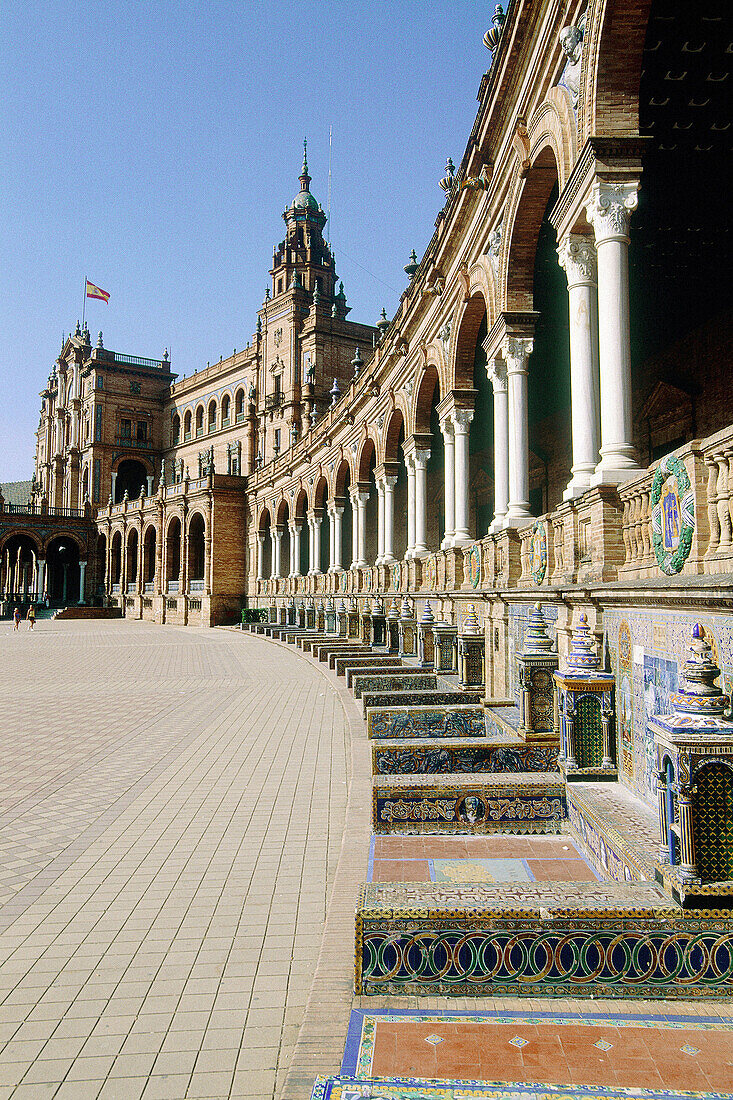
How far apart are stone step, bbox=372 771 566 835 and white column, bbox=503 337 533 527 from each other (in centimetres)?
624

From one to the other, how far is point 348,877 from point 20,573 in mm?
80440

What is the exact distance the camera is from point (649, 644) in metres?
5.15

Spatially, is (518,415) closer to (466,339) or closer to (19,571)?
(466,339)

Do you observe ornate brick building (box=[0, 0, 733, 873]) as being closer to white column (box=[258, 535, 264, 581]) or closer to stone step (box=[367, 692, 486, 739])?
stone step (box=[367, 692, 486, 739])

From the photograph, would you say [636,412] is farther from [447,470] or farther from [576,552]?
[576,552]

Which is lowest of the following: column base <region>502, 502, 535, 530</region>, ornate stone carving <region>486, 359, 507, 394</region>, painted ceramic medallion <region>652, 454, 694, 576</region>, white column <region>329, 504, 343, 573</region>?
painted ceramic medallion <region>652, 454, 694, 576</region>

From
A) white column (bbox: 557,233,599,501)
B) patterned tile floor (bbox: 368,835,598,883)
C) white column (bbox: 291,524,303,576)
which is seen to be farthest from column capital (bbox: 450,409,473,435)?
white column (bbox: 291,524,303,576)

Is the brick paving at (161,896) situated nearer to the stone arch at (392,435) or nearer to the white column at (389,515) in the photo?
the white column at (389,515)

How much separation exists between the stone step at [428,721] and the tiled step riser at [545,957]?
445cm

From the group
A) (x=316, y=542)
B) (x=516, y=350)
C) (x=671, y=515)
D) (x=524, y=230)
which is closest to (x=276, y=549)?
(x=316, y=542)

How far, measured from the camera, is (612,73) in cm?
729

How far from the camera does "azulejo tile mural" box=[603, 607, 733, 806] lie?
173 inches

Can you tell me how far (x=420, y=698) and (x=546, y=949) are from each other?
5.65 meters

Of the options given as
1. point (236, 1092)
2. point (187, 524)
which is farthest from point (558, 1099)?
point (187, 524)
